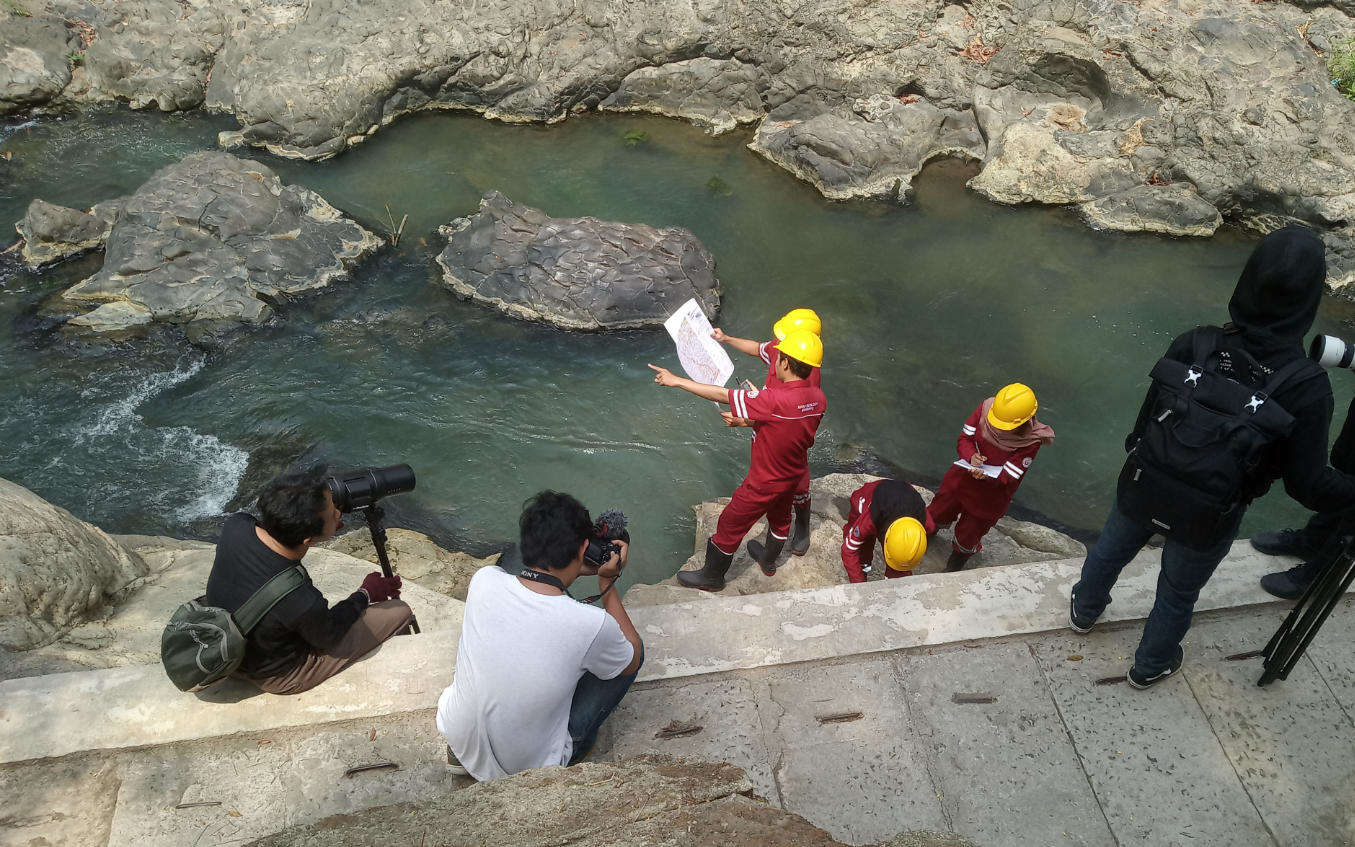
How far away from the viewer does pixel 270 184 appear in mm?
9047

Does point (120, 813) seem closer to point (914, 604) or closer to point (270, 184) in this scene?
point (914, 604)

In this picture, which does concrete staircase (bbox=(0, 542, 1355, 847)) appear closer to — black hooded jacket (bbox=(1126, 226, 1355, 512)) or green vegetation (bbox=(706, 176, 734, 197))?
black hooded jacket (bbox=(1126, 226, 1355, 512))

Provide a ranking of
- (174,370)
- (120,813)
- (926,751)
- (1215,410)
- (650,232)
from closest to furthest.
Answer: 1. (1215,410)
2. (120,813)
3. (926,751)
4. (174,370)
5. (650,232)

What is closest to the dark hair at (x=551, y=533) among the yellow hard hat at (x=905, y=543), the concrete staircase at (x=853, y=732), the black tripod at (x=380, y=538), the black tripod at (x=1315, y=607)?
the concrete staircase at (x=853, y=732)

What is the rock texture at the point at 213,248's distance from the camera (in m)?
8.08

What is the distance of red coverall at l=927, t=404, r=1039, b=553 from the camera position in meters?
4.75

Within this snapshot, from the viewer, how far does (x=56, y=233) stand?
28.4 ft

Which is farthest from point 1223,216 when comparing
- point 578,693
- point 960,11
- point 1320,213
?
point 578,693

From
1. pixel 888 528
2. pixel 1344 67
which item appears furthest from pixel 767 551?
pixel 1344 67

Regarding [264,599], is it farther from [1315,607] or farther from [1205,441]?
[1315,607]

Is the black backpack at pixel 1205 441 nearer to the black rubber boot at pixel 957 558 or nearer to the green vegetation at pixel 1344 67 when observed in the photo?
the black rubber boot at pixel 957 558

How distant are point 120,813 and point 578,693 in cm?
175

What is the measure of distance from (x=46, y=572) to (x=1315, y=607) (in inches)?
220

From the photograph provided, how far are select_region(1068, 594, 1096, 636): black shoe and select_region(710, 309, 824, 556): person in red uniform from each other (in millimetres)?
1516
